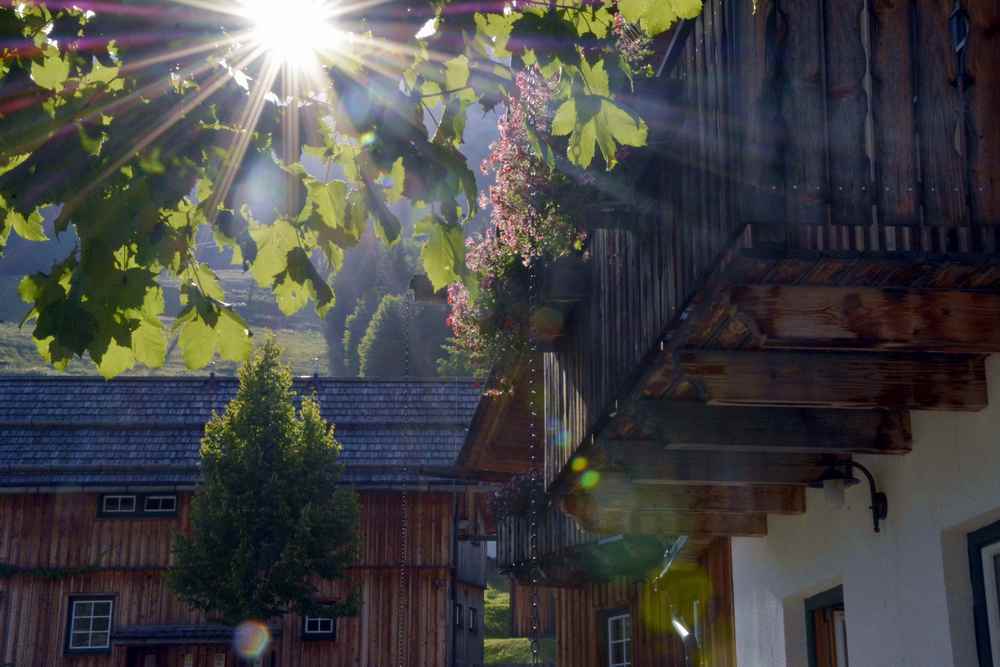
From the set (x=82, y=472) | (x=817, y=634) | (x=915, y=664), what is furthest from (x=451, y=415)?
(x=915, y=664)

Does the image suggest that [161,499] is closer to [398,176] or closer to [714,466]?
[714,466]

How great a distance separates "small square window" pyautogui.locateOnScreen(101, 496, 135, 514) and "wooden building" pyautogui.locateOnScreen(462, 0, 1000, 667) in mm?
27318

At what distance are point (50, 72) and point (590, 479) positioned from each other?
14.5 ft

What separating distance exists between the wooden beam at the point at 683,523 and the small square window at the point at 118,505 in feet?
85.7

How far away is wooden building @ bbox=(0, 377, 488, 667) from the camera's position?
3173cm

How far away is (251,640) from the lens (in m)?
30.1

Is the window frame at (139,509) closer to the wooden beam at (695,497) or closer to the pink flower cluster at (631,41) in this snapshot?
the wooden beam at (695,497)

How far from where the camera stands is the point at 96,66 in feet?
15.3

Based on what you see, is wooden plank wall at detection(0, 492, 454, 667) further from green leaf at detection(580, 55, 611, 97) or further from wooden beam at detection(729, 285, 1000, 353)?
green leaf at detection(580, 55, 611, 97)

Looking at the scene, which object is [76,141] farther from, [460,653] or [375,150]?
[460,653]

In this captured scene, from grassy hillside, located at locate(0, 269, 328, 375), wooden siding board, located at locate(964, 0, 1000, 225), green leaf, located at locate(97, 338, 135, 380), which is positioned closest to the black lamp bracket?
wooden siding board, located at locate(964, 0, 1000, 225)

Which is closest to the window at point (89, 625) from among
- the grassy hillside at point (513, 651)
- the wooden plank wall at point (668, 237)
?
the grassy hillside at point (513, 651)

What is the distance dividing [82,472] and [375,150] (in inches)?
1218

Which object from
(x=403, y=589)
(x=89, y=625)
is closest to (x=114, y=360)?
(x=403, y=589)
